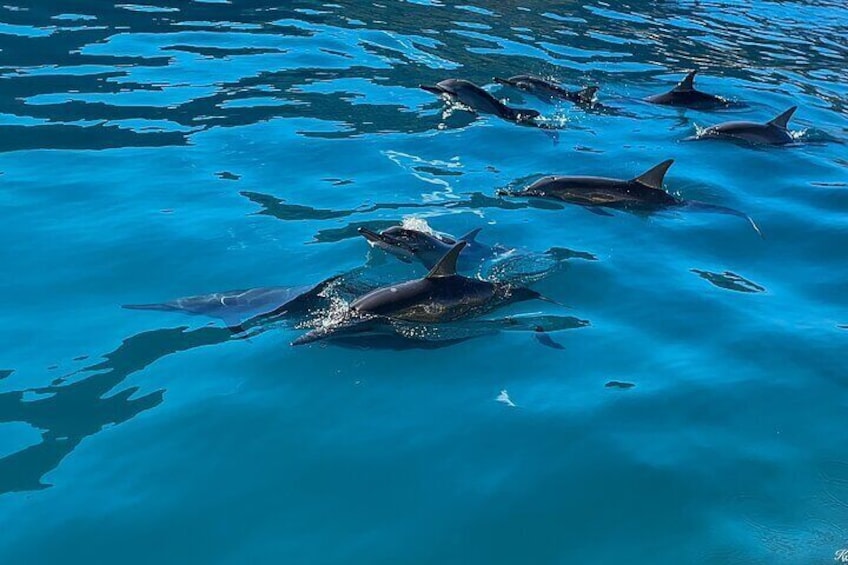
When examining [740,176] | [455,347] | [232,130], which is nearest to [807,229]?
[740,176]

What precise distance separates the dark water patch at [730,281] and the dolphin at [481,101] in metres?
5.65

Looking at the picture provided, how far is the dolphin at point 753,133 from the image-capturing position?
1379 cm

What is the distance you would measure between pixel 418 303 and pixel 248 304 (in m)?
1.55

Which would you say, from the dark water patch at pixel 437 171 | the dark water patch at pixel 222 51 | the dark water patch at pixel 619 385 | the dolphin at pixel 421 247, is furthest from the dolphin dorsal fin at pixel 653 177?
the dark water patch at pixel 222 51

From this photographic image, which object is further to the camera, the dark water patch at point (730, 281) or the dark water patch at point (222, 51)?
the dark water patch at point (222, 51)

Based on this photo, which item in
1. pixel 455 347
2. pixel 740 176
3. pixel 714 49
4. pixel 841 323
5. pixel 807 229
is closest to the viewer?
pixel 455 347

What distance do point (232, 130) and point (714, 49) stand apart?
1339 cm

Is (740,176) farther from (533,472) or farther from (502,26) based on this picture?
(502,26)

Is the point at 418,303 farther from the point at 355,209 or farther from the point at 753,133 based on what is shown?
the point at 753,133

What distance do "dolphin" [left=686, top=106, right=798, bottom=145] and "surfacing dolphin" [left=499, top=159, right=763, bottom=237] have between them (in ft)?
10.4

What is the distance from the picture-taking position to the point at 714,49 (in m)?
21.8

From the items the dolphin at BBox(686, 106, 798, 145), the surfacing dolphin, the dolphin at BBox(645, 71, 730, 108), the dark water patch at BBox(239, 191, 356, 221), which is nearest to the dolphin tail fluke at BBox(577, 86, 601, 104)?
the dolphin at BBox(645, 71, 730, 108)

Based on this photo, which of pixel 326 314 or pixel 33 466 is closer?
pixel 33 466

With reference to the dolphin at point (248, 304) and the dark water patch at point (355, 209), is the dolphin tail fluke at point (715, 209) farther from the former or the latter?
the dolphin at point (248, 304)
